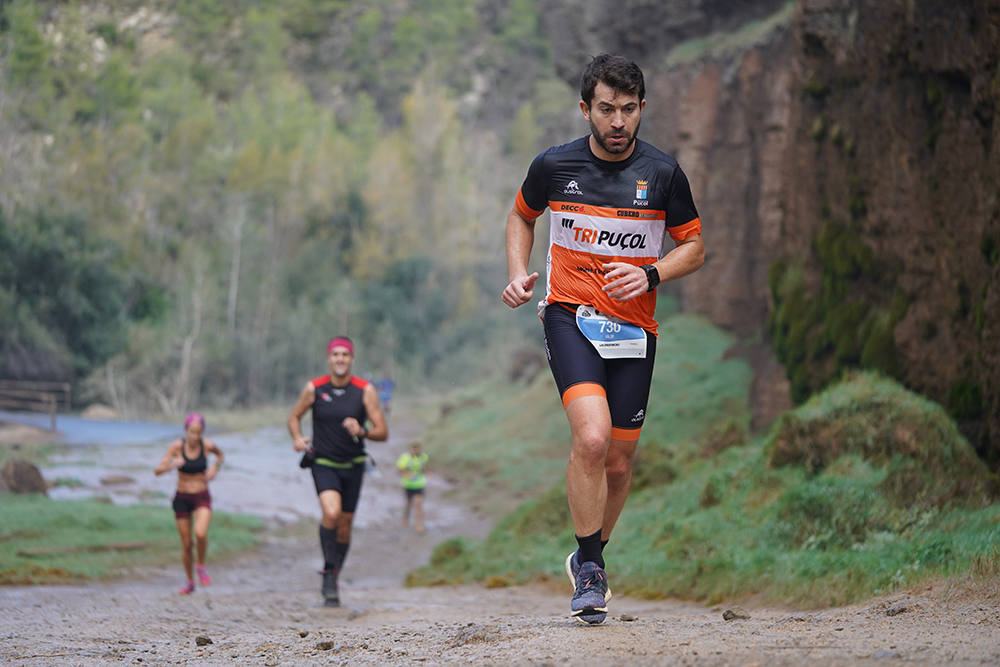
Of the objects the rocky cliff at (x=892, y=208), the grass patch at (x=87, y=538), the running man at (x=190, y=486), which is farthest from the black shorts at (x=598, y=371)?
the grass patch at (x=87, y=538)

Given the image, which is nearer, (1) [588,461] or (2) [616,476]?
(1) [588,461]

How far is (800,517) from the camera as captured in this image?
9.45 meters

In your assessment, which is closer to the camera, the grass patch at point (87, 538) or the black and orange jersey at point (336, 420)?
the black and orange jersey at point (336, 420)

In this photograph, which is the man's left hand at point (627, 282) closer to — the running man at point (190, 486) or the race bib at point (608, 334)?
the race bib at point (608, 334)

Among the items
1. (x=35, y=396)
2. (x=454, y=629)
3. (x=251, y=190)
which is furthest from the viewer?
(x=251, y=190)

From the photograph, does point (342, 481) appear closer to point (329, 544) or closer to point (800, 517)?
point (329, 544)

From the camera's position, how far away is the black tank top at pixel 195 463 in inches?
467

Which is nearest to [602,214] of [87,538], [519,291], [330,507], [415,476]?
[519,291]

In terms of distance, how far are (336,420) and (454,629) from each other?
4.10 m

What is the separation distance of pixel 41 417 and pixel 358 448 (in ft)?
71.8

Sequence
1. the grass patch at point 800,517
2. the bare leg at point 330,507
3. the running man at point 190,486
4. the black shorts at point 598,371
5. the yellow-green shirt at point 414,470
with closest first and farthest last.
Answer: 1. the black shorts at point 598,371
2. the grass patch at point 800,517
3. the bare leg at point 330,507
4. the running man at point 190,486
5. the yellow-green shirt at point 414,470

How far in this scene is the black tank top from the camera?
11.9 metres

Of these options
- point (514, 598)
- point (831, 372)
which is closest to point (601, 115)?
point (514, 598)

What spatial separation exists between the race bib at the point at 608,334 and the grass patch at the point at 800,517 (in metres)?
2.47
